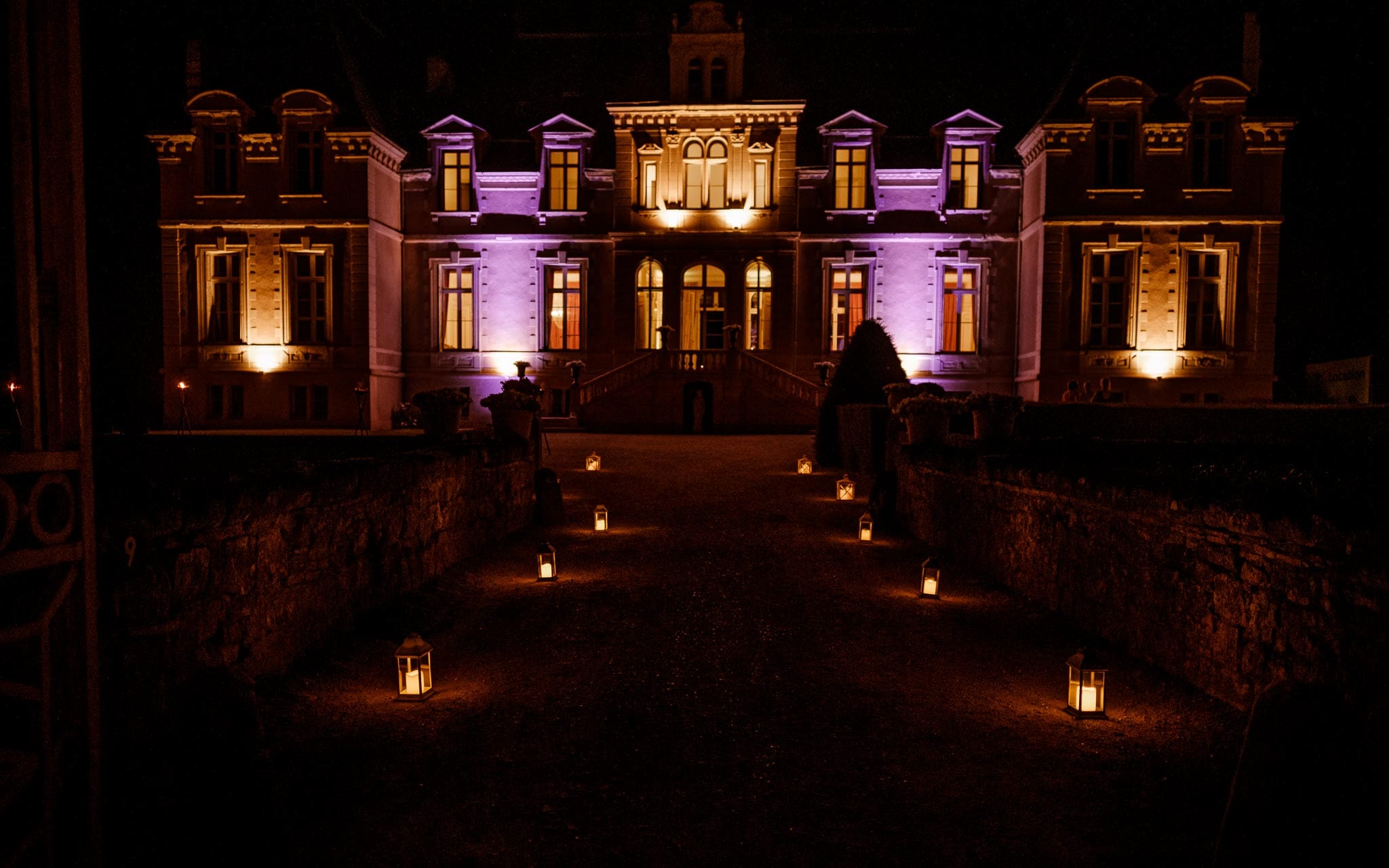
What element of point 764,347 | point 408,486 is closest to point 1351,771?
point 408,486

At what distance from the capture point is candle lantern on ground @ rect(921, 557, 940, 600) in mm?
8555

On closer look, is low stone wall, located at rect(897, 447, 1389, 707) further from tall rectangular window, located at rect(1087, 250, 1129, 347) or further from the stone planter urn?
tall rectangular window, located at rect(1087, 250, 1129, 347)

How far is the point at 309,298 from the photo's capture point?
29.8 meters

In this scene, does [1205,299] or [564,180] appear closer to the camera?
[1205,299]

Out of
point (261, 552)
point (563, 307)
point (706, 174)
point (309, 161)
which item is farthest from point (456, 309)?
point (261, 552)

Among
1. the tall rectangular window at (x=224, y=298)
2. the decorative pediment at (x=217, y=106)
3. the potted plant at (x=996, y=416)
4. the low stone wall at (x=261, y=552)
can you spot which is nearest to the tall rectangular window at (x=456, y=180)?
the decorative pediment at (x=217, y=106)

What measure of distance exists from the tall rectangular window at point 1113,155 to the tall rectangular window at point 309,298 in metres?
25.8

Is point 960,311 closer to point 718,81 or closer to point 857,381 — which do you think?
point 718,81

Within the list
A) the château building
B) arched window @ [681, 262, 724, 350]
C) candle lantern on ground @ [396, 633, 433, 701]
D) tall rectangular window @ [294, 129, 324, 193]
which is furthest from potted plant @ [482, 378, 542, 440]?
tall rectangular window @ [294, 129, 324, 193]

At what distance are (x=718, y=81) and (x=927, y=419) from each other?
862 inches

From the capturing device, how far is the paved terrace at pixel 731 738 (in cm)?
395

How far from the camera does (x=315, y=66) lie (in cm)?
2927

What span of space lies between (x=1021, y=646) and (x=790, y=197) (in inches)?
1001

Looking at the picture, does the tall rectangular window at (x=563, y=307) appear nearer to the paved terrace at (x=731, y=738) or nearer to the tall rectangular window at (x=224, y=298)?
the tall rectangular window at (x=224, y=298)
